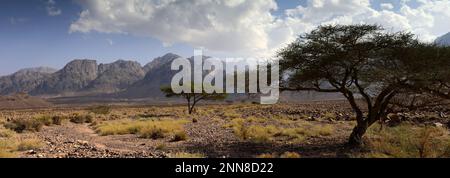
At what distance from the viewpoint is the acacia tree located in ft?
54.6

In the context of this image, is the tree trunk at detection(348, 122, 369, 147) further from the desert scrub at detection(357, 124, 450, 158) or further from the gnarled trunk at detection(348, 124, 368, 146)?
the desert scrub at detection(357, 124, 450, 158)

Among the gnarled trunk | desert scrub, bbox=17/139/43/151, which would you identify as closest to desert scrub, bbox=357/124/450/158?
the gnarled trunk

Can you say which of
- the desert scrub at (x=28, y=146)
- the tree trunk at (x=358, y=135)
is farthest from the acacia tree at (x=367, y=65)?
the desert scrub at (x=28, y=146)

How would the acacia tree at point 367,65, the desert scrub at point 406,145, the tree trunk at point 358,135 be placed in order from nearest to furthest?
the desert scrub at point 406,145 → the acacia tree at point 367,65 → the tree trunk at point 358,135

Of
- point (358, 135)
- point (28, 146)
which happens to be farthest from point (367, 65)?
point (28, 146)

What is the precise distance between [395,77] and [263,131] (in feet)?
33.7

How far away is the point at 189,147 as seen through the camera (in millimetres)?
19469

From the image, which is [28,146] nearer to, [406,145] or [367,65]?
[367,65]

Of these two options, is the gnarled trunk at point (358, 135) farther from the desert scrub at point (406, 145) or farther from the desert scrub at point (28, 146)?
the desert scrub at point (28, 146)

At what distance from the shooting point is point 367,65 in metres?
18.0

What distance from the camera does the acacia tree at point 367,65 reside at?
1664 cm

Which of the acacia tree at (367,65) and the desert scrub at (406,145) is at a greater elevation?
the acacia tree at (367,65)
